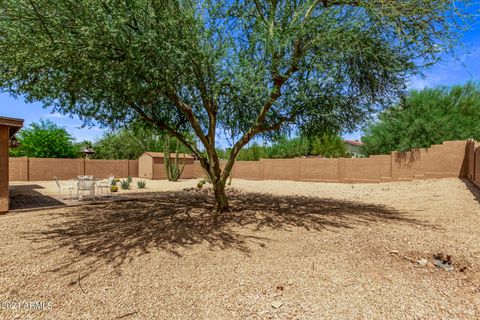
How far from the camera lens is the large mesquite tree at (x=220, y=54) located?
16.0ft

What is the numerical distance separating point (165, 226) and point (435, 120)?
1989cm

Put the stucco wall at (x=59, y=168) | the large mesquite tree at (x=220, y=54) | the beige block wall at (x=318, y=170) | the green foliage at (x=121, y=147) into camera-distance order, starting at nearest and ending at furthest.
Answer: the large mesquite tree at (x=220, y=54), the beige block wall at (x=318, y=170), the stucco wall at (x=59, y=168), the green foliage at (x=121, y=147)

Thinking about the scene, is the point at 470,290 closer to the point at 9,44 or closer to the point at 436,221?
the point at 436,221

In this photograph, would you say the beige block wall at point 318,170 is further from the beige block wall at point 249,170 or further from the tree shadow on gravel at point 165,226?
the tree shadow on gravel at point 165,226

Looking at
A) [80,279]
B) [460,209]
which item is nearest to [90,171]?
[80,279]

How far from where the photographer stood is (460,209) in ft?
27.3

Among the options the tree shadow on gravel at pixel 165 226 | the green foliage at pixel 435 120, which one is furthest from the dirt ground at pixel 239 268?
the green foliage at pixel 435 120

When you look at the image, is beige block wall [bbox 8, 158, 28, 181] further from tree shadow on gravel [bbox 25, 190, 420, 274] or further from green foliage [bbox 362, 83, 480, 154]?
green foliage [bbox 362, 83, 480, 154]

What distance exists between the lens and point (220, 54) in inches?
237

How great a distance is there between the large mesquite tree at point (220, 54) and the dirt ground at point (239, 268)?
2.76 m

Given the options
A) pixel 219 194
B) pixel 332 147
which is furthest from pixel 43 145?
pixel 332 147

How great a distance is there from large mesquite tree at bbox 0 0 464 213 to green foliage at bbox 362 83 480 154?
1247 cm

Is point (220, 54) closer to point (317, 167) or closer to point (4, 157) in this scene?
point (4, 157)

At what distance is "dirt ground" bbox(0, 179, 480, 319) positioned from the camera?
309 cm
